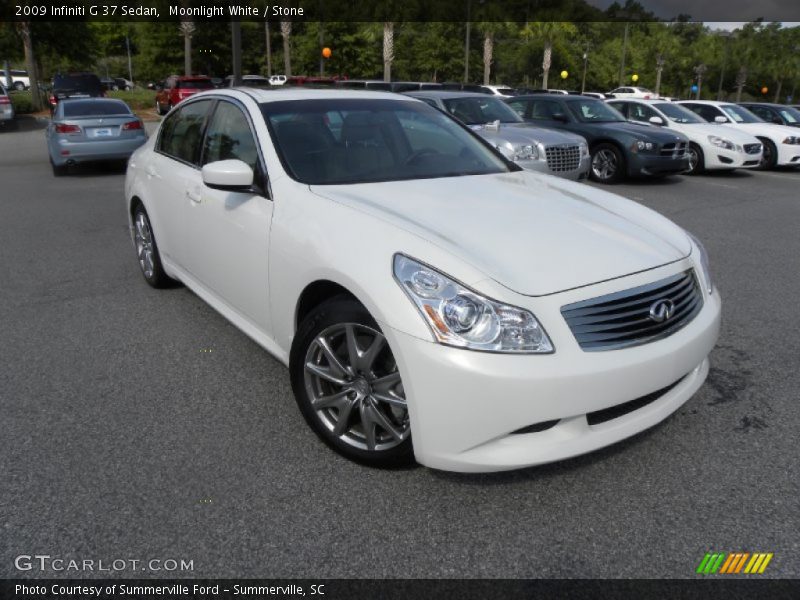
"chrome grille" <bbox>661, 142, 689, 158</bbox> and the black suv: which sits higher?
the black suv

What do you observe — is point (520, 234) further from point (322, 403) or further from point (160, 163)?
point (160, 163)

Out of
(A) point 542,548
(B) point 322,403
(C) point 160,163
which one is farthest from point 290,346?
(C) point 160,163

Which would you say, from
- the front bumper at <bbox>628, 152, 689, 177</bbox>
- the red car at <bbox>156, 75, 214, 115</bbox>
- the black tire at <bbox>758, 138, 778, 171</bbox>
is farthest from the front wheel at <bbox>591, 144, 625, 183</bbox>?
the red car at <bbox>156, 75, 214, 115</bbox>

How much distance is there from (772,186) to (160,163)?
11723mm

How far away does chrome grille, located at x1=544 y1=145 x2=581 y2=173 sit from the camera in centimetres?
993

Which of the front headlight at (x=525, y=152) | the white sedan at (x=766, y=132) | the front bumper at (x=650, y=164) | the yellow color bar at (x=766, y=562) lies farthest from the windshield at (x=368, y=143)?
the white sedan at (x=766, y=132)

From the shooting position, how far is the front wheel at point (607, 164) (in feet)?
39.3

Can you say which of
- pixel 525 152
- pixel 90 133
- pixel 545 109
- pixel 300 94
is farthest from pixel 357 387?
pixel 90 133

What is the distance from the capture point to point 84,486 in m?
2.74

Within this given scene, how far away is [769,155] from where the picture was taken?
15023 mm

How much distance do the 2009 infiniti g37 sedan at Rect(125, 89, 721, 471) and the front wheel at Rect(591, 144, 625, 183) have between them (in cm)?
869

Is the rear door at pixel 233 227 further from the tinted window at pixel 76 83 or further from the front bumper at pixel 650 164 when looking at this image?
the tinted window at pixel 76 83

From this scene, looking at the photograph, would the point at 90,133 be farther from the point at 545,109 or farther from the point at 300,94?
the point at 300,94

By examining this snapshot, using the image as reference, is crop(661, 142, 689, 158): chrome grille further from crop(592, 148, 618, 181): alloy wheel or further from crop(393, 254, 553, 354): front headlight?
crop(393, 254, 553, 354): front headlight
